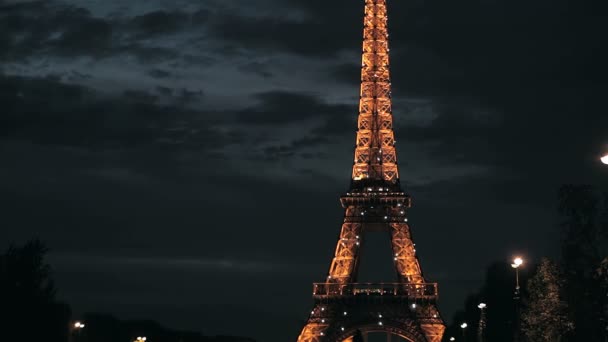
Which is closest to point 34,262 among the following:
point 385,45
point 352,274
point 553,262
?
point 553,262

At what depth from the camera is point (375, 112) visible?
12400cm

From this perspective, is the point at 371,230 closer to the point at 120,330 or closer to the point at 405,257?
the point at 405,257

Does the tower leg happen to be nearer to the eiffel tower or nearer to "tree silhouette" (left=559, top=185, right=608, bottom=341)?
the eiffel tower

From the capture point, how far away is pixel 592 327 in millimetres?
56844

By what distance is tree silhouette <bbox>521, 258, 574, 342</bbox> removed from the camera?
2280 inches

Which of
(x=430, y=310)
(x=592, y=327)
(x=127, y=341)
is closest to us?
(x=592, y=327)

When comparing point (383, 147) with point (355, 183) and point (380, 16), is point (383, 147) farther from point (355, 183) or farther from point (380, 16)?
point (380, 16)

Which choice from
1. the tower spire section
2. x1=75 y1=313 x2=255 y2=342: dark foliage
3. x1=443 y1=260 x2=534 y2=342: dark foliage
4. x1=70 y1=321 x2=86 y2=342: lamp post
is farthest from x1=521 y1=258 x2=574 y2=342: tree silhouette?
the tower spire section

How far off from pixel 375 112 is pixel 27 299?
218 feet

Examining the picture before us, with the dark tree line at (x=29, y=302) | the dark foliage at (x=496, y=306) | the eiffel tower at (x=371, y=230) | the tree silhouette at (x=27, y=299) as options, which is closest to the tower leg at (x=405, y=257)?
the eiffel tower at (x=371, y=230)

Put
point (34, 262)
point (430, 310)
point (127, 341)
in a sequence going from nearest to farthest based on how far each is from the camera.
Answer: point (34, 262)
point (430, 310)
point (127, 341)

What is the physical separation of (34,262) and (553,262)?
29.2 meters

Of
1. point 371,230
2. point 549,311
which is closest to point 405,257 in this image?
point 371,230

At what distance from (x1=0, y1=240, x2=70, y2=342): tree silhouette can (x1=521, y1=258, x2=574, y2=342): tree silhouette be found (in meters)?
26.1
